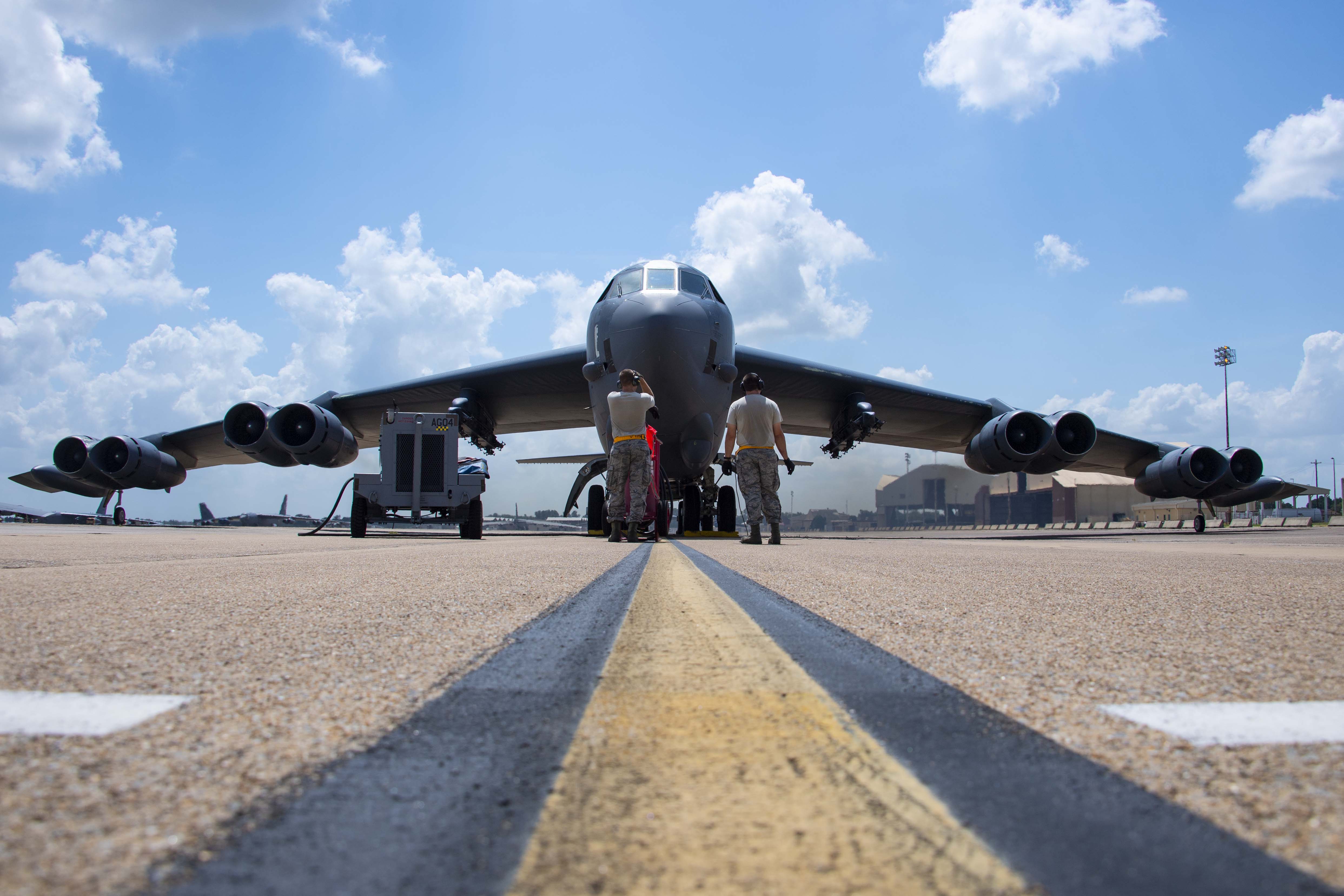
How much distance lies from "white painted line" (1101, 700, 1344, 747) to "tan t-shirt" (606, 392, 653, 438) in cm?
594

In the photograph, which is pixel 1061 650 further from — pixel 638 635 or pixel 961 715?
pixel 638 635

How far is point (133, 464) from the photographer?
1508 cm

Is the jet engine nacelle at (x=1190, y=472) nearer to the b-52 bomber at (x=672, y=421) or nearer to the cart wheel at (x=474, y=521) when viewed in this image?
the b-52 bomber at (x=672, y=421)

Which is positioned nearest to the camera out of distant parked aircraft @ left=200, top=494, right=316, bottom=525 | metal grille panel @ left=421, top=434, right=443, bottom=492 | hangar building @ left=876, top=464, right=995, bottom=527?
metal grille panel @ left=421, top=434, right=443, bottom=492

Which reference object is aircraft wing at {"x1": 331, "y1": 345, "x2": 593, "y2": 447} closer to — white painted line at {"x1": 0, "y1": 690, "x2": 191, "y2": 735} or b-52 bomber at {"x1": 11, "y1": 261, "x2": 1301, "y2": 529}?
b-52 bomber at {"x1": 11, "y1": 261, "x2": 1301, "y2": 529}

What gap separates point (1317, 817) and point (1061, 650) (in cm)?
87

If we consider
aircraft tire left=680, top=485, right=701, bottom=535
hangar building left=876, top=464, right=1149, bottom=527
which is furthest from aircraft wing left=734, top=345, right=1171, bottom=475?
hangar building left=876, top=464, right=1149, bottom=527

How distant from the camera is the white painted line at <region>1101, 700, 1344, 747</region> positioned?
902mm

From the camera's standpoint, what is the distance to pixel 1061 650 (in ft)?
4.94

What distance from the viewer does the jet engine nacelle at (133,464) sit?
15.0 m

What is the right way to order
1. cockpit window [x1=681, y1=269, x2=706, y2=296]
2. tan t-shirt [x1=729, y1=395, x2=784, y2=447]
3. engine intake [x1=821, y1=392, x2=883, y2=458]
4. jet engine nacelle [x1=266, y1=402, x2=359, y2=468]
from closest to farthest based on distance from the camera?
tan t-shirt [x1=729, y1=395, x2=784, y2=447]
cockpit window [x1=681, y1=269, x2=706, y2=296]
jet engine nacelle [x1=266, y1=402, x2=359, y2=468]
engine intake [x1=821, y1=392, x2=883, y2=458]

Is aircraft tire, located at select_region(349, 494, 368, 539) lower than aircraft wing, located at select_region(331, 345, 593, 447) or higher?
lower

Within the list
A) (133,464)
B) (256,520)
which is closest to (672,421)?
(133,464)

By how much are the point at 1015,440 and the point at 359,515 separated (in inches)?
391
